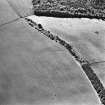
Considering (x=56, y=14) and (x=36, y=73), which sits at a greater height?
(x=56, y=14)

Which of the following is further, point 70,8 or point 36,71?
point 70,8

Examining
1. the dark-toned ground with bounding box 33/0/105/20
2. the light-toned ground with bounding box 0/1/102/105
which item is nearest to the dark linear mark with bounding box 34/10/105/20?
the dark-toned ground with bounding box 33/0/105/20

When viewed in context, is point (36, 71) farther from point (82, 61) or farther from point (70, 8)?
point (70, 8)

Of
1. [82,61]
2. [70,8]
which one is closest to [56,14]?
[70,8]

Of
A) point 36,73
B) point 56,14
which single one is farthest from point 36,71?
point 56,14

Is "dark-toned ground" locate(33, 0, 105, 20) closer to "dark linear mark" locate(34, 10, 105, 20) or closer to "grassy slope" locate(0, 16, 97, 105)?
"dark linear mark" locate(34, 10, 105, 20)

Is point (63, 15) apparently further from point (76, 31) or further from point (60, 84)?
point (60, 84)

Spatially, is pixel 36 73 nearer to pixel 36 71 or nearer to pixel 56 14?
pixel 36 71
